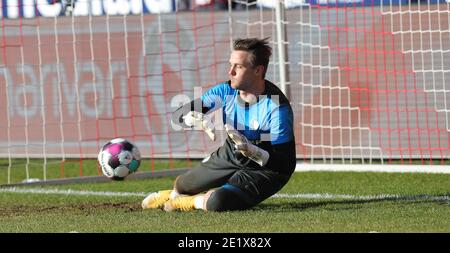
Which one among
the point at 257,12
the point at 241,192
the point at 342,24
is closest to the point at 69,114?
the point at 257,12

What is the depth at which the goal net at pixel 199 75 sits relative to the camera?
48.8 feet

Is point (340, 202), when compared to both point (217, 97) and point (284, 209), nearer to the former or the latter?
point (284, 209)

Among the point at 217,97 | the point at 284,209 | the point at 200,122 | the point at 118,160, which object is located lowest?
the point at 284,209

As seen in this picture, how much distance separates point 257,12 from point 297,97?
1.34 m

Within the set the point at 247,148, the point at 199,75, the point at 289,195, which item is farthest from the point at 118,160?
the point at 199,75

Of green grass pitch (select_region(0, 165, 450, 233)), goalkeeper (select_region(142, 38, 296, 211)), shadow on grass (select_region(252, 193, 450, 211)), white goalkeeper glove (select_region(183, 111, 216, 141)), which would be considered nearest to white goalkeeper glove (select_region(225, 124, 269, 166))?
goalkeeper (select_region(142, 38, 296, 211))

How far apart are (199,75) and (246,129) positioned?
20.6 feet

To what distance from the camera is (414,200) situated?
35.4 ft

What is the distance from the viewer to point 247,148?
9.51 metres

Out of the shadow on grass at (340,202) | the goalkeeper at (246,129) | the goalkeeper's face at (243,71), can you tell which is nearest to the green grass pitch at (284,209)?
the shadow on grass at (340,202)

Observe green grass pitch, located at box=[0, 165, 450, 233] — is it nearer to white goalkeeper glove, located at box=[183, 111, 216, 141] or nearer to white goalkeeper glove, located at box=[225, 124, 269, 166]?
white goalkeeper glove, located at box=[225, 124, 269, 166]

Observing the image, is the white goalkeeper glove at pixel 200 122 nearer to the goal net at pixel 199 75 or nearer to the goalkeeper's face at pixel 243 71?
the goalkeeper's face at pixel 243 71

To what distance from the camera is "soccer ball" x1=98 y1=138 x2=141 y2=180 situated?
11281 millimetres
